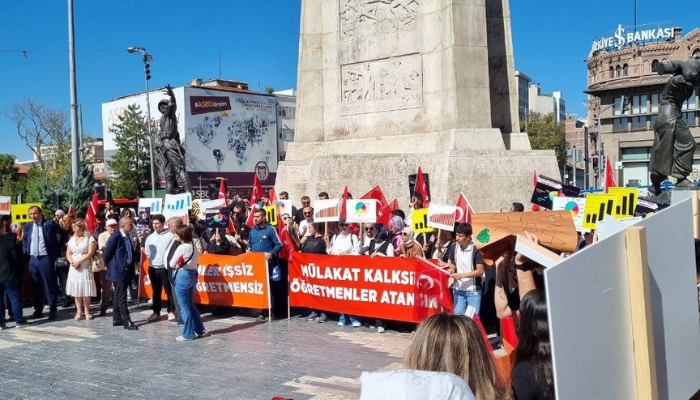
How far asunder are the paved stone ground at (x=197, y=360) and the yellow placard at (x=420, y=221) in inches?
68.5

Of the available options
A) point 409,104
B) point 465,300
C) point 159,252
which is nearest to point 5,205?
point 159,252

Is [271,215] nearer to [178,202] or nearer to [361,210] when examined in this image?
[361,210]

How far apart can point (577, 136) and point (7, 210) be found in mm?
124269

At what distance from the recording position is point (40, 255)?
512 inches

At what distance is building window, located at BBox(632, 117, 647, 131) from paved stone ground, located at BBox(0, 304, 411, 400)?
73.7m

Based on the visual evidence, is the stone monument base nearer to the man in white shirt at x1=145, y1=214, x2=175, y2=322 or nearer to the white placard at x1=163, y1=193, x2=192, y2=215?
the white placard at x1=163, y1=193, x2=192, y2=215

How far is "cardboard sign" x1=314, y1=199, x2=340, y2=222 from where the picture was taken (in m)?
12.1

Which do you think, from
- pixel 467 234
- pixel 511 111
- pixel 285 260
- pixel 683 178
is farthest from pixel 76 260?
pixel 683 178

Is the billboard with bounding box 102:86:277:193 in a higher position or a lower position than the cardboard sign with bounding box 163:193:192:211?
higher

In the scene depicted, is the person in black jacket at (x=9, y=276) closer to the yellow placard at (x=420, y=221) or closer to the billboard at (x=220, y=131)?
the yellow placard at (x=420, y=221)

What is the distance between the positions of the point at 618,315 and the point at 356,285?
8245 millimetres

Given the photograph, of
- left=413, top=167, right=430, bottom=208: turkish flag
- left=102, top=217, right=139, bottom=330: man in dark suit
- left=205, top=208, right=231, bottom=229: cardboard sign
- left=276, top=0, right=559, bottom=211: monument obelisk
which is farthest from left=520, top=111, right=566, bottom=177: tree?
left=102, top=217, right=139, bottom=330: man in dark suit

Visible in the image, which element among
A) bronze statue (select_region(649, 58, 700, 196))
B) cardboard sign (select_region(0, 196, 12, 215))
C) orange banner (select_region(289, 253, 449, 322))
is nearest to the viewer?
orange banner (select_region(289, 253, 449, 322))

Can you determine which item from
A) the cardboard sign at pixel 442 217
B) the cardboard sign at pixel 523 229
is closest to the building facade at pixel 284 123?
the cardboard sign at pixel 442 217
